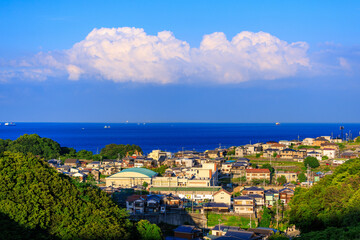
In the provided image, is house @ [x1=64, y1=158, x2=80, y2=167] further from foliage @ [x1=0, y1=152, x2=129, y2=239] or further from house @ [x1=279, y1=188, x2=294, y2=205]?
foliage @ [x1=0, y1=152, x2=129, y2=239]

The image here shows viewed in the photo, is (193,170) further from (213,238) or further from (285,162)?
(213,238)

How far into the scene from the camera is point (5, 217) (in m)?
11.0

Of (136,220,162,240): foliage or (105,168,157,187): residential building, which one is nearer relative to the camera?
(136,220,162,240): foliage

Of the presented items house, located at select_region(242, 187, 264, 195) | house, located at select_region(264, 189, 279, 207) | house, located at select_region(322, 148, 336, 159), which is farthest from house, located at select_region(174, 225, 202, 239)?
house, located at select_region(322, 148, 336, 159)

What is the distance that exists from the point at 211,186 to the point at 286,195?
4896mm

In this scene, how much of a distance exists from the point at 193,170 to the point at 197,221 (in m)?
10.2

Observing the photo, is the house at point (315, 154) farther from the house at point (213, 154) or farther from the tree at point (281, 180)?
the tree at point (281, 180)

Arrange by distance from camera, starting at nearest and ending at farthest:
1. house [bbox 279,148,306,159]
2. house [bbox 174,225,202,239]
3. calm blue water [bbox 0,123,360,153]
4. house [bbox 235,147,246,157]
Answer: house [bbox 174,225,202,239]
house [bbox 279,148,306,159]
house [bbox 235,147,246,157]
calm blue water [bbox 0,123,360,153]

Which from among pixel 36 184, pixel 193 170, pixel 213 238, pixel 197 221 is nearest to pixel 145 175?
pixel 193 170

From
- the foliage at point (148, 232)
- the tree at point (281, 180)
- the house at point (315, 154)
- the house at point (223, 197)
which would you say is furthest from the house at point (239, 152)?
the foliage at point (148, 232)

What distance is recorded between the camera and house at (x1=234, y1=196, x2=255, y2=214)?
21.2 meters

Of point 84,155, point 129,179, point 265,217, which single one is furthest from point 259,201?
point 84,155

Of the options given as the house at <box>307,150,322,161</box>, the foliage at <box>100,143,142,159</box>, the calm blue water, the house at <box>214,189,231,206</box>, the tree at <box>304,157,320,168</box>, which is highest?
the calm blue water

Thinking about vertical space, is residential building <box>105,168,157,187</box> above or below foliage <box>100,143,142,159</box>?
below
